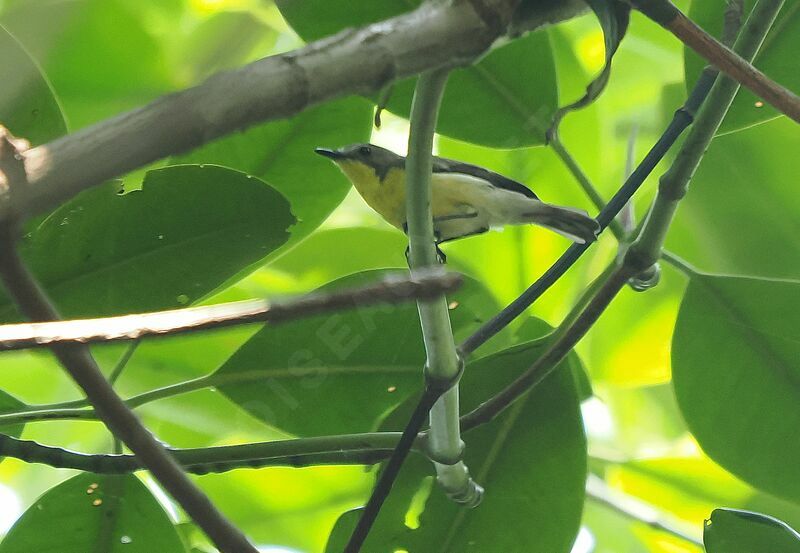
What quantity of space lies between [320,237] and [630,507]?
504 millimetres

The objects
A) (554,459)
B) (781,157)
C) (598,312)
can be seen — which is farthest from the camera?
(781,157)

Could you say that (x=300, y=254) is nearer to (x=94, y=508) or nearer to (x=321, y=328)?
(x=321, y=328)

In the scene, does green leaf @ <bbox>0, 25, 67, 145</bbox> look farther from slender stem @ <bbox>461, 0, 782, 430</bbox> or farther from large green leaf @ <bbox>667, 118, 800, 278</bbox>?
large green leaf @ <bbox>667, 118, 800, 278</bbox>

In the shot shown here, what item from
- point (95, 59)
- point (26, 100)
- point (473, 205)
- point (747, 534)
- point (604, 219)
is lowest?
point (747, 534)

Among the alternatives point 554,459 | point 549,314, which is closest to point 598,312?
point 554,459

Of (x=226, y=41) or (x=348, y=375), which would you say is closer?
(x=348, y=375)

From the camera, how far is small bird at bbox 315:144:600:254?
34.0 inches

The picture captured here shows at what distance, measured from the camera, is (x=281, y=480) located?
1.04 m

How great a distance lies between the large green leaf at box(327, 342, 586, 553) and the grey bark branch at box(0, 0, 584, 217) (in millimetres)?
471

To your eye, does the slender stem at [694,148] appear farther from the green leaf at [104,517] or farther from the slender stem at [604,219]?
the green leaf at [104,517]

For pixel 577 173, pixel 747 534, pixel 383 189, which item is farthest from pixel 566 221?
pixel 747 534

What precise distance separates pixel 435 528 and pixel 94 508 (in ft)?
0.92

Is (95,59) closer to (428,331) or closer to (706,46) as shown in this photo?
(428,331)

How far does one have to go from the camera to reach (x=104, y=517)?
74cm
